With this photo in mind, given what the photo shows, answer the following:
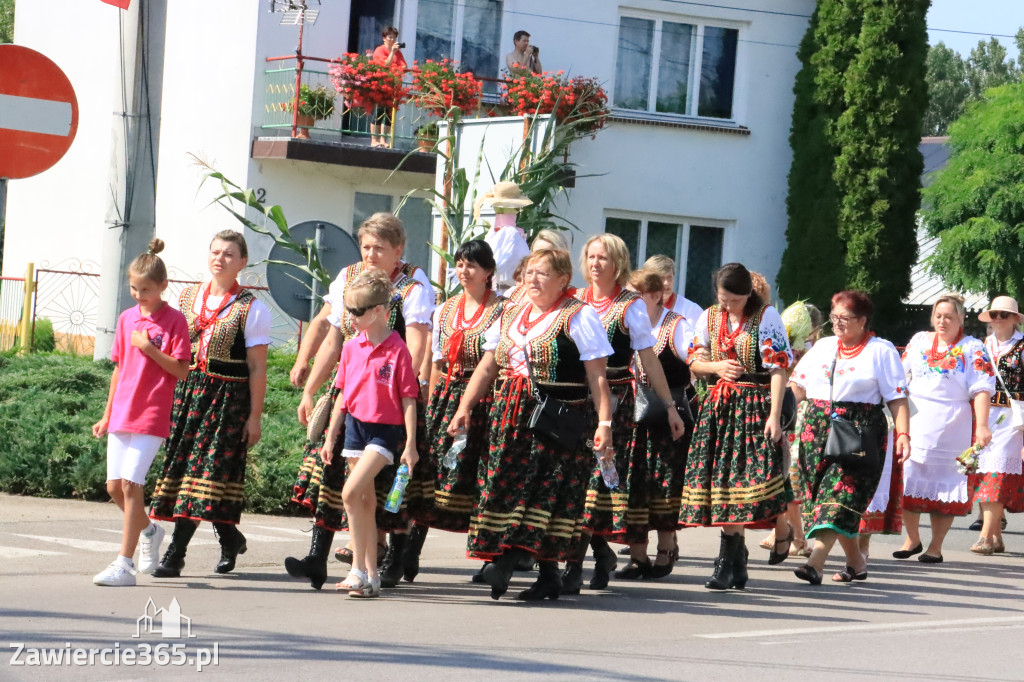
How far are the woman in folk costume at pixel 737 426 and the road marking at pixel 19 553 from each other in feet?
12.4

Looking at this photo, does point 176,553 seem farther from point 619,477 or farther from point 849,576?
point 849,576

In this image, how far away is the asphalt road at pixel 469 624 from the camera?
20.8 feet

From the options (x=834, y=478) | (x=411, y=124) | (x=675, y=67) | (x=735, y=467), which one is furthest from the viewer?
(x=675, y=67)

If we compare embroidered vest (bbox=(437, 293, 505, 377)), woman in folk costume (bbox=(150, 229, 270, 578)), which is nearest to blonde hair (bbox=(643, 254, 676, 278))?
embroidered vest (bbox=(437, 293, 505, 377))

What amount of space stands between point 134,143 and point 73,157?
12.2 m

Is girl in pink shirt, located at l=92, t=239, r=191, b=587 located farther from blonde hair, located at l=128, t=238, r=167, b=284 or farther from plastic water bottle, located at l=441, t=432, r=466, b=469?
plastic water bottle, located at l=441, t=432, r=466, b=469

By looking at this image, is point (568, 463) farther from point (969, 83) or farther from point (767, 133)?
point (969, 83)

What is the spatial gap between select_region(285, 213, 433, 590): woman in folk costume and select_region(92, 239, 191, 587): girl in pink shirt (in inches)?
29.8

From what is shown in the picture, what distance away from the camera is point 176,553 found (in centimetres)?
855

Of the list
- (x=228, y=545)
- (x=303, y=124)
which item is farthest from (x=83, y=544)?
(x=303, y=124)

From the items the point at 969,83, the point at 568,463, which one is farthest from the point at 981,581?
the point at 969,83

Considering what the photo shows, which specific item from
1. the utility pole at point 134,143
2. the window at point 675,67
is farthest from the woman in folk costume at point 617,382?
the window at point 675,67

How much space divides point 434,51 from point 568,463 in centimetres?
1399

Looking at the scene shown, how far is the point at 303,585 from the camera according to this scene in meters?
→ 8.53
